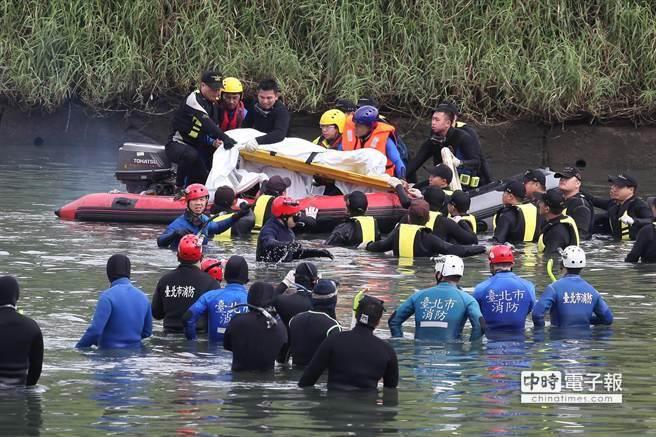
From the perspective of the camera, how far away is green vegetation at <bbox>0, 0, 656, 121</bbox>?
92.5 ft

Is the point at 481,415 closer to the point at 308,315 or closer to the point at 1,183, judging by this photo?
the point at 308,315

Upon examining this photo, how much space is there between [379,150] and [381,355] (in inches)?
391

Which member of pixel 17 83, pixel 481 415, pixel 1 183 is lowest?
pixel 481 415

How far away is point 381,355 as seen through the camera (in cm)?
1165

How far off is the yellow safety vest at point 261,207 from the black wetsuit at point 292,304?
6419mm

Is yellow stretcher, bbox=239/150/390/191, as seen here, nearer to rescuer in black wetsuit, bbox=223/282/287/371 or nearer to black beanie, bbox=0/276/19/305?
rescuer in black wetsuit, bbox=223/282/287/371

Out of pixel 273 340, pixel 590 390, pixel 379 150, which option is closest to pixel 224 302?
pixel 273 340

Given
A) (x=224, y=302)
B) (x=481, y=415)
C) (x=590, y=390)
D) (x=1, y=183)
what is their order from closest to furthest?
(x=481, y=415)
(x=590, y=390)
(x=224, y=302)
(x=1, y=183)

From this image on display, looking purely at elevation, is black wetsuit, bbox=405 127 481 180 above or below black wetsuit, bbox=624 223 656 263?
above

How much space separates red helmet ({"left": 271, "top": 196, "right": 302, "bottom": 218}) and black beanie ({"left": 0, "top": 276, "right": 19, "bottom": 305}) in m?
6.07

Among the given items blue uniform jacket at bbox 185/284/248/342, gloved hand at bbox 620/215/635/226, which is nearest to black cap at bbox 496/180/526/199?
gloved hand at bbox 620/215/635/226

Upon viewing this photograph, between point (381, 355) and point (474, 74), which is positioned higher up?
point (474, 74)

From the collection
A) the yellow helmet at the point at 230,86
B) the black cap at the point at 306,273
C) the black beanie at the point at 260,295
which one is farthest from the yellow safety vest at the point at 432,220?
the black beanie at the point at 260,295

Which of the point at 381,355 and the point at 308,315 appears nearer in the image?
the point at 381,355
